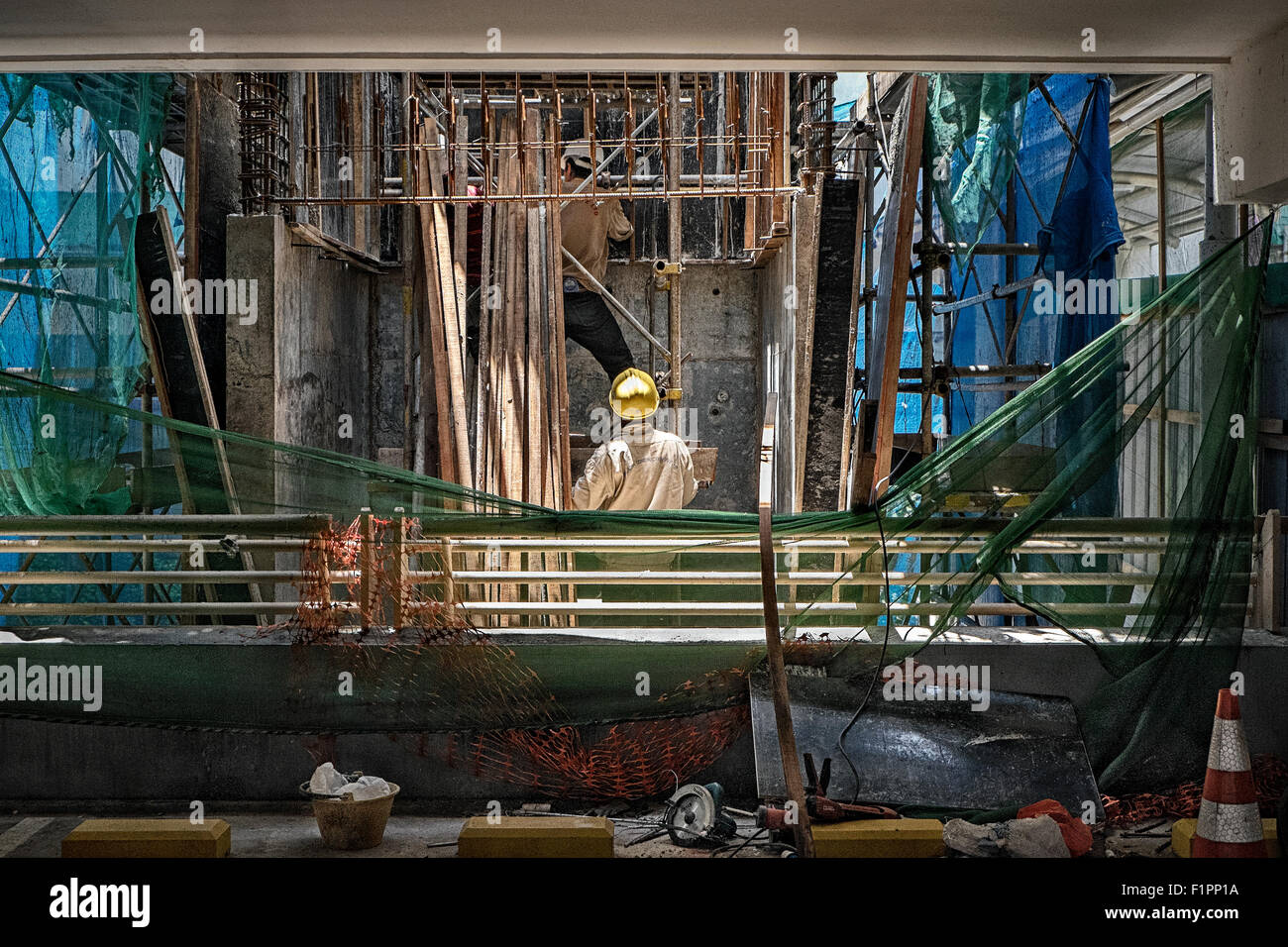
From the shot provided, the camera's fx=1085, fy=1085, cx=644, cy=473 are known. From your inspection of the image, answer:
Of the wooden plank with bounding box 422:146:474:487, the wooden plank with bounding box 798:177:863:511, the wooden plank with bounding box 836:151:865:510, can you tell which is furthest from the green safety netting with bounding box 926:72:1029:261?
the wooden plank with bounding box 422:146:474:487

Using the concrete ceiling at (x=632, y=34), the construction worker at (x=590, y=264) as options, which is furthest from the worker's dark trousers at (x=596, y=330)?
the concrete ceiling at (x=632, y=34)

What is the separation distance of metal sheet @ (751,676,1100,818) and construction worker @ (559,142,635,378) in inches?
239

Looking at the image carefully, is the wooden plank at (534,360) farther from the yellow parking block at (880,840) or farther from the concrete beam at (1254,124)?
the concrete beam at (1254,124)

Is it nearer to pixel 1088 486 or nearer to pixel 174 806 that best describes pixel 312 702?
pixel 174 806

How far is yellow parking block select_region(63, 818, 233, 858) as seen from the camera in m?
4.53

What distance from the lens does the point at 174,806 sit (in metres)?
5.49

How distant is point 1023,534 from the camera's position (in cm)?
509

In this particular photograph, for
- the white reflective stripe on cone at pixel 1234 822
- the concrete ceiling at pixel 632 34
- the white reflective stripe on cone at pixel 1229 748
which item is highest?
the concrete ceiling at pixel 632 34

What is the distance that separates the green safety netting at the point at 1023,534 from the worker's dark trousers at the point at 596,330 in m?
5.69

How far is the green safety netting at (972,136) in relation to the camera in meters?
8.05

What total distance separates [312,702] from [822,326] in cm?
505

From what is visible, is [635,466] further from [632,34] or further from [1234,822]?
[1234,822]

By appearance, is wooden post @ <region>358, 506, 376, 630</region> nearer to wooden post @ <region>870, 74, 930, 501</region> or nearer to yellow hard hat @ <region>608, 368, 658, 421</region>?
wooden post @ <region>870, 74, 930, 501</region>
